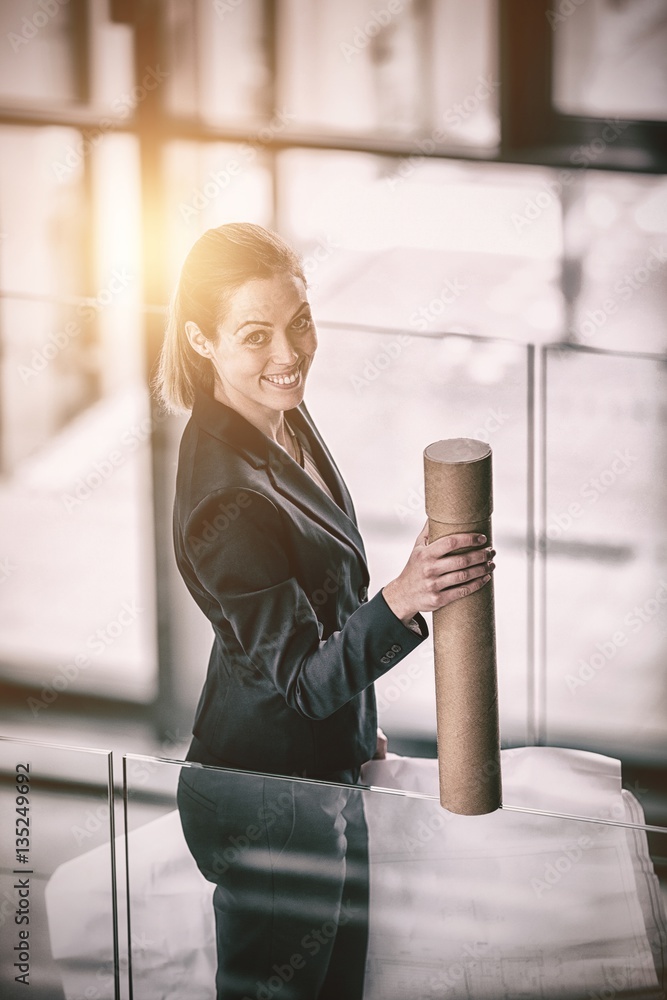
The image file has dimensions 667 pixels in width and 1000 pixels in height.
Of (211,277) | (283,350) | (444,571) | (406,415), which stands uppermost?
(211,277)

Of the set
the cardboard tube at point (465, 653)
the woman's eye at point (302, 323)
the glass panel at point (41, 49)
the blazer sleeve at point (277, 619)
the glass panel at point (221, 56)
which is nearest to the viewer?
the cardboard tube at point (465, 653)

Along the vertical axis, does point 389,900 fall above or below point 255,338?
below

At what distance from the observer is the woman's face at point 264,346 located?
92.2 inches

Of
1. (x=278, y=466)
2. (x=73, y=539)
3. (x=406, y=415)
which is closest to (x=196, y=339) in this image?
(x=278, y=466)

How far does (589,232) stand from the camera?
244 cm

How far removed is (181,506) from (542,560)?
64 cm

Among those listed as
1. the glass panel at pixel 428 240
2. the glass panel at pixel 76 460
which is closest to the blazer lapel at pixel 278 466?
the glass panel at pixel 428 240

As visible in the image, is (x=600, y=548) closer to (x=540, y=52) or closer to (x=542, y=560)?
(x=542, y=560)

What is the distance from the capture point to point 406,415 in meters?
2.61

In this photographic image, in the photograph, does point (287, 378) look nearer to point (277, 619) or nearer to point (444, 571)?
point (277, 619)

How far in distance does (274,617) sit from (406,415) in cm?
52

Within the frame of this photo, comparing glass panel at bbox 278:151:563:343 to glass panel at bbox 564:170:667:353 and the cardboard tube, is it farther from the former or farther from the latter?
the cardboard tube

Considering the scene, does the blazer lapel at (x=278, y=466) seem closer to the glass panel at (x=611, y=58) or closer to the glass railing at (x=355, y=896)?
the glass railing at (x=355, y=896)

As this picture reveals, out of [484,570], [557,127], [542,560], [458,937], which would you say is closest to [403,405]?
[542,560]
